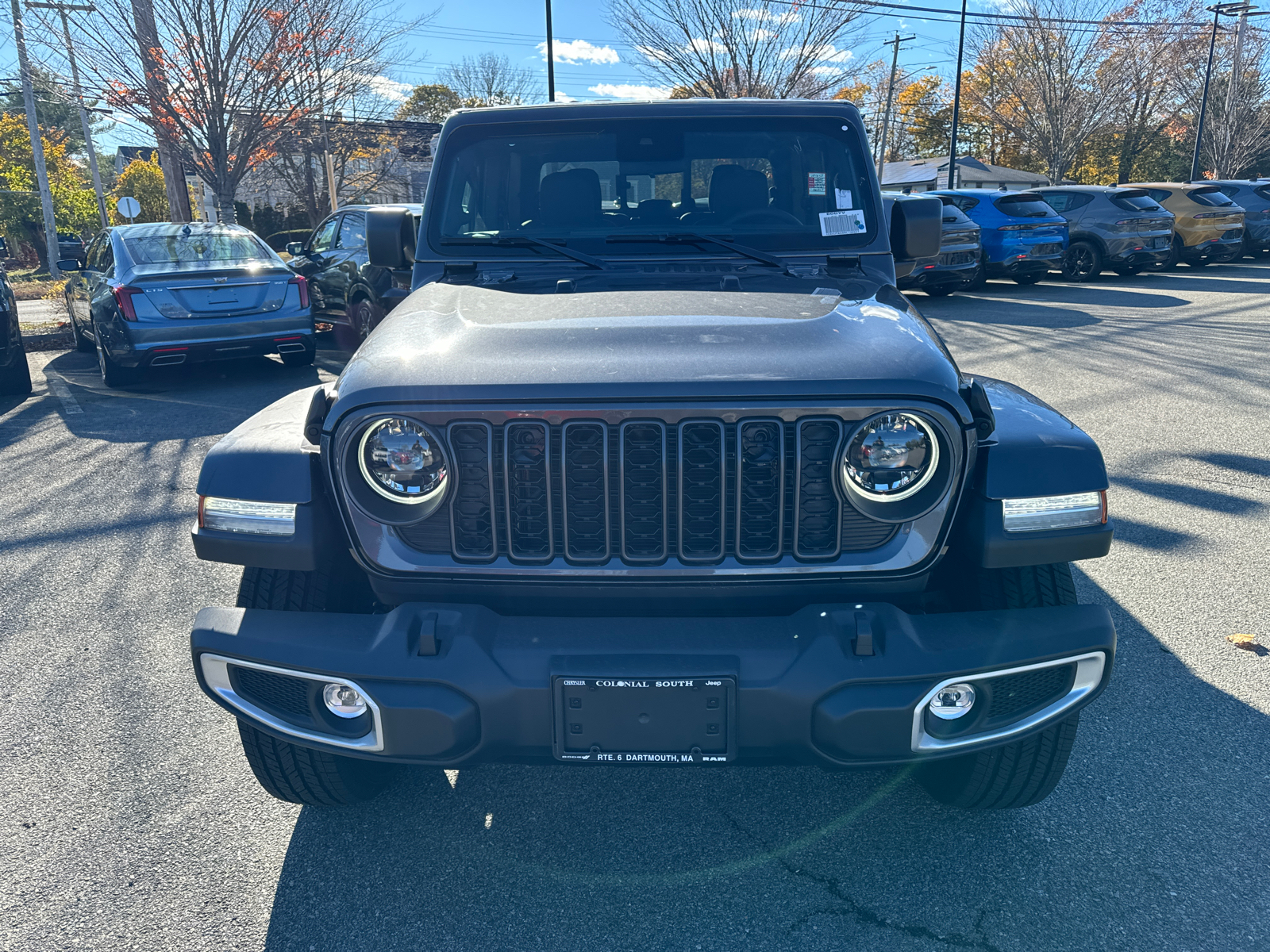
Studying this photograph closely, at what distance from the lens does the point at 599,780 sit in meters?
2.91

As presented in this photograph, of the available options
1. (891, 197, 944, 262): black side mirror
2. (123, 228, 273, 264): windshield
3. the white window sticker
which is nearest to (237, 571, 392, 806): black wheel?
the white window sticker

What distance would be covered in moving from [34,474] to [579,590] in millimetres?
5524

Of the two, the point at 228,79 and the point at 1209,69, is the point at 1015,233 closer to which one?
the point at 228,79

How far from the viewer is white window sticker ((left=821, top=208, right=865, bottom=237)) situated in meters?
3.29

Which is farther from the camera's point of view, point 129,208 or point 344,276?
point 129,208

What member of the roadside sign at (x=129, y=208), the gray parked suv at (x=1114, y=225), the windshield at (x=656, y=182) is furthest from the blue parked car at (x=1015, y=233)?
the roadside sign at (x=129, y=208)

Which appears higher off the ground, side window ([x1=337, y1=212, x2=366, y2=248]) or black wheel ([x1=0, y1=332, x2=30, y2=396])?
side window ([x1=337, y1=212, x2=366, y2=248])

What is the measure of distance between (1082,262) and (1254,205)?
18.0 feet

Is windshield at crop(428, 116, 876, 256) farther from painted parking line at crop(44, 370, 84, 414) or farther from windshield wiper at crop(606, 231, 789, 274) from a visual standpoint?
painted parking line at crop(44, 370, 84, 414)

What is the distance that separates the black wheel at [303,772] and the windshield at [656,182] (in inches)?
67.1

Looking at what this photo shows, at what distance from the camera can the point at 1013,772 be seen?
2453 mm

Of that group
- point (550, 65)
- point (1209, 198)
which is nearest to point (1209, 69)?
point (1209, 198)

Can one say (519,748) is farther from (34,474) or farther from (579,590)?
(34,474)

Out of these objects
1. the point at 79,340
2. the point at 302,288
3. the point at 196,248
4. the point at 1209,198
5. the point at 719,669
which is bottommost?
the point at 79,340
